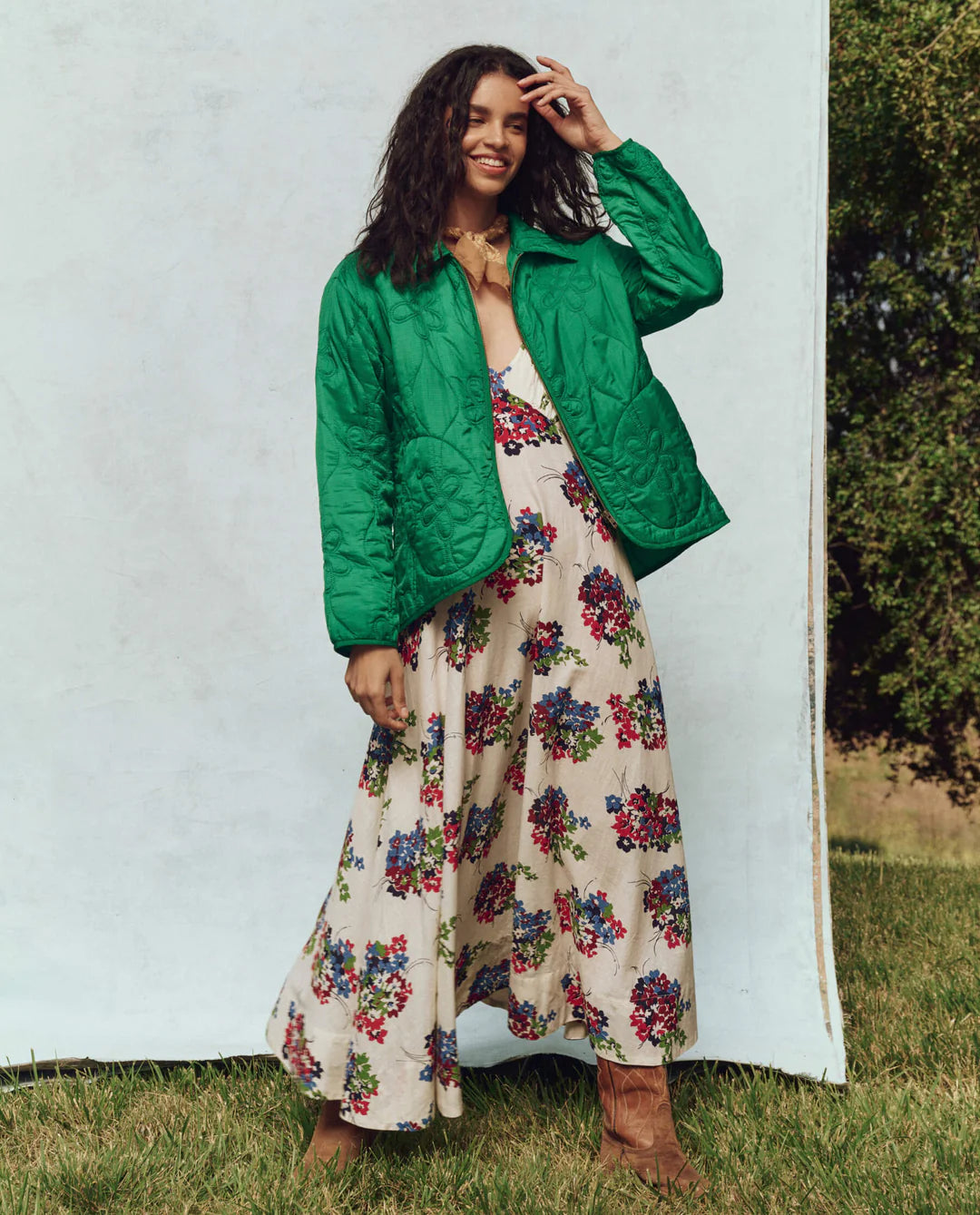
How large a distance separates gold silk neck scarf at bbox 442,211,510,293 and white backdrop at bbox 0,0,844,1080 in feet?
2.87

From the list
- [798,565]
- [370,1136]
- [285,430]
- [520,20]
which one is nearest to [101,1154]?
[370,1136]

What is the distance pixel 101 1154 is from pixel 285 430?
1460 millimetres

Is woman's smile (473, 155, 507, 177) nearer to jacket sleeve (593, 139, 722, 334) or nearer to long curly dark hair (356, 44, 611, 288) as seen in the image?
long curly dark hair (356, 44, 611, 288)

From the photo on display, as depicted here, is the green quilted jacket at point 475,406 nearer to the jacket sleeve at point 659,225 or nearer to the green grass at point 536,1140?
the jacket sleeve at point 659,225

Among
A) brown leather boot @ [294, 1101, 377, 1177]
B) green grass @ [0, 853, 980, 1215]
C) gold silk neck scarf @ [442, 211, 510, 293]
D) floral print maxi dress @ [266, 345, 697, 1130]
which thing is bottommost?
green grass @ [0, 853, 980, 1215]

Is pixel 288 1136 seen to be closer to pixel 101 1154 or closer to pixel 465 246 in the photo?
pixel 101 1154

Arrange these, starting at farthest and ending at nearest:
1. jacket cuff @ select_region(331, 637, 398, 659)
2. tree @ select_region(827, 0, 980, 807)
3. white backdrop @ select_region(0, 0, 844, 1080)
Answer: tree @ select_region(827, 0, 980, 807)
white backdrop @ select_region(0, 0, 844, 1080)
jacket cuff @ select_region(331, 637, 398, 659)

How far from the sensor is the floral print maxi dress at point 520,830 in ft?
5.72

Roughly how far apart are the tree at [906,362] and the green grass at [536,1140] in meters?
3.13

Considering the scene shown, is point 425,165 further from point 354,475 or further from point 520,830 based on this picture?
point 520,830

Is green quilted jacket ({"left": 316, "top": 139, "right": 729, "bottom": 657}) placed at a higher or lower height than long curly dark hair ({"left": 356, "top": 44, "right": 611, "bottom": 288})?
lower

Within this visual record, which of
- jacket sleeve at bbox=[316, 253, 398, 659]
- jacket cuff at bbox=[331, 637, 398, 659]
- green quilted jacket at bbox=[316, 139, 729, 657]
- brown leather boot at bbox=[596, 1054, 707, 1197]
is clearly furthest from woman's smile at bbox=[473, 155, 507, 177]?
brown leather boot at bbox=[596, 1054, 707, 1197]

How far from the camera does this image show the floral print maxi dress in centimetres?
174

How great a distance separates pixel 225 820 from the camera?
2625mm
